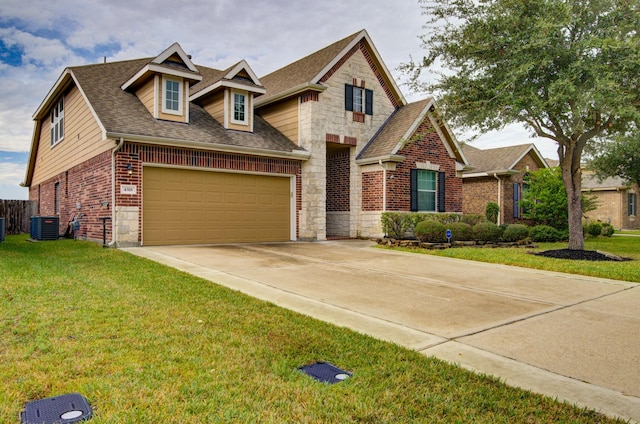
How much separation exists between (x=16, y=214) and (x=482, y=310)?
23.3m

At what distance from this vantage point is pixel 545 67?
11352 mm

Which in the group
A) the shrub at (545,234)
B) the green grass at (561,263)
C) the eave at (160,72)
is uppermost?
the eave at (160,72)

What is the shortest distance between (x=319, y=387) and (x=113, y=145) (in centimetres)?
1155

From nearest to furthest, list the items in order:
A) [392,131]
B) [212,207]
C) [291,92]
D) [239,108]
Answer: [212,207]
[239,108]
[291,92]
[392,131]

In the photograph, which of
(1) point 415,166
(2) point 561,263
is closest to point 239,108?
(1) point 415,166

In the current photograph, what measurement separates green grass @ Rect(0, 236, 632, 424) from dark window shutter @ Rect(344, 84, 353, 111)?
42.3 ft

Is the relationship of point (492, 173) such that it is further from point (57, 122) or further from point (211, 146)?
point (57, 122)

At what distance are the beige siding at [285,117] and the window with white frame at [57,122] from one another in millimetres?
8708

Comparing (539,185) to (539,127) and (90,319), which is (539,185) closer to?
(539,127)

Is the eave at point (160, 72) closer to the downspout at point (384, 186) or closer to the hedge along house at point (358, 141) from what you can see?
the hedge along house at point (358, 141)

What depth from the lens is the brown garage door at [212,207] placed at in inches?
524

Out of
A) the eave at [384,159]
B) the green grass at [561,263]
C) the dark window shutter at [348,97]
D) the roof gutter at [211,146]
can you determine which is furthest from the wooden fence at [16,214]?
the green grass at [561,263]

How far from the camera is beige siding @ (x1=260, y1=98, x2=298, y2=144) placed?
56.0 feet

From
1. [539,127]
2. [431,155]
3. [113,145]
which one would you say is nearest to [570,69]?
[539,127]
